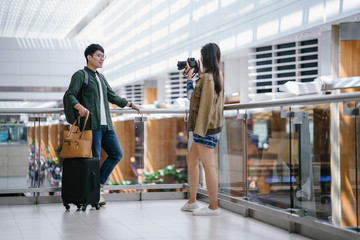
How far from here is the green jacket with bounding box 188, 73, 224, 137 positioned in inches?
184

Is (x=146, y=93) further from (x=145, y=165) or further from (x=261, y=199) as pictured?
(x=261, y=199)

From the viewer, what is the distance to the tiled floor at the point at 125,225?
396 centimetres

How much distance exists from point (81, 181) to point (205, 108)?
4.50 ft

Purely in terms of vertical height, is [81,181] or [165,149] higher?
[165,149]

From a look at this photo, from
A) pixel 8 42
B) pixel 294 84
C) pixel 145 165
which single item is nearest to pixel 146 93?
pixel 8 42

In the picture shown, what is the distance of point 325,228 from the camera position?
3.68 metres

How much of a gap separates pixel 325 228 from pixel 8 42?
2497 centimetres

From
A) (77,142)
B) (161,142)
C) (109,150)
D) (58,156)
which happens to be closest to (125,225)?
(77,142)

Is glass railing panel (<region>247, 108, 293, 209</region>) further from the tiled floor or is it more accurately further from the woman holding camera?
the woman holding camera

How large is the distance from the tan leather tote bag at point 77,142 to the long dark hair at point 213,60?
125 cm

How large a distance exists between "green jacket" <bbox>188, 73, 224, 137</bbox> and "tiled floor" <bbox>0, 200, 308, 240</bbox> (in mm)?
786

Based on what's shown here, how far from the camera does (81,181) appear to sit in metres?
5.07

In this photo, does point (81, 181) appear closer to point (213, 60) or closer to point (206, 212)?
point (206, 212)

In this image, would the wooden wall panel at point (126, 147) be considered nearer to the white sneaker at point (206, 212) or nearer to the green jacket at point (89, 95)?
the green jacket at point (89, 95)
